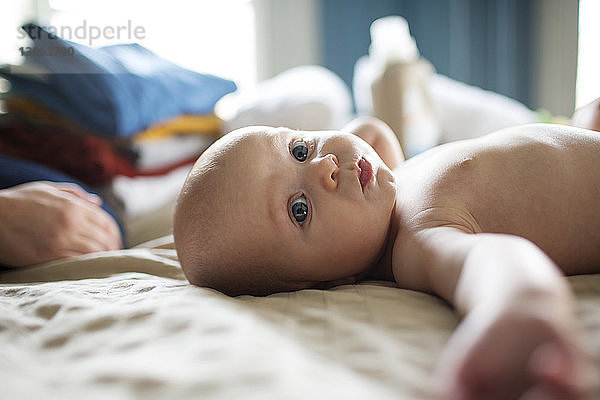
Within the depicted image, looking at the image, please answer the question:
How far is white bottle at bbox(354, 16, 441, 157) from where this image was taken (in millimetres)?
1800

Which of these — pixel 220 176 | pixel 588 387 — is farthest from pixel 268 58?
pixel 588 387

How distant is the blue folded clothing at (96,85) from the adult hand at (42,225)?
1.16 ft

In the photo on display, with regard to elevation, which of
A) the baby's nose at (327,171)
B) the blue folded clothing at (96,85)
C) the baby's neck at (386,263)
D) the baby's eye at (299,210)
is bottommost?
the baby's neck at (386,263)

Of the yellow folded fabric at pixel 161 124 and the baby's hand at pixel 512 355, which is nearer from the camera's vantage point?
the baby's hand at pixel 512 355

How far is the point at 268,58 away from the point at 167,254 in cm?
218

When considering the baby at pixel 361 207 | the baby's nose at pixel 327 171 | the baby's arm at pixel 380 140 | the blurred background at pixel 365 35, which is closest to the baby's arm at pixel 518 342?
the baby at pixel 361 207

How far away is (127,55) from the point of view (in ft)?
5.22

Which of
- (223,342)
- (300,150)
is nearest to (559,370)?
(223,342)

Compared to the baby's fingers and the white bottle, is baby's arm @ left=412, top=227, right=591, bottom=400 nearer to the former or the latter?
the baby's fingers

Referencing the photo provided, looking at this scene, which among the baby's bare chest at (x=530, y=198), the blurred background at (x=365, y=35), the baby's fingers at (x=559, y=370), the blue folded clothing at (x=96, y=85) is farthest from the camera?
the blurred background at (x=365, y=35)

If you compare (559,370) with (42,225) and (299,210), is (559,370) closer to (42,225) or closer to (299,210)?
(299,210)

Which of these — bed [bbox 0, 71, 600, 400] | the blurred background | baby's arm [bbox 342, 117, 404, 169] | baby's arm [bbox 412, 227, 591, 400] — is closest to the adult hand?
bed [bbox 0, 71, 600, 400]

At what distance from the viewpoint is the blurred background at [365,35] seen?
2752 mm

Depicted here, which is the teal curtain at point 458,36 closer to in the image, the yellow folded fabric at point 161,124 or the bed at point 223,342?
the yellow folded fabric at point 161,124
